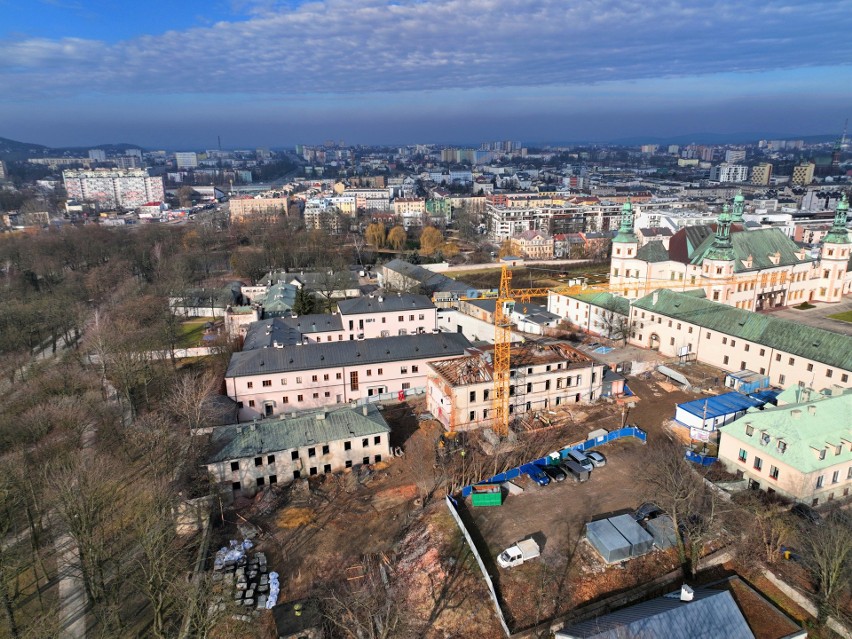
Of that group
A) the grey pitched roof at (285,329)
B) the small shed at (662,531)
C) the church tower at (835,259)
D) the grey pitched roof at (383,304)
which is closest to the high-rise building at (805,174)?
the church tower at (835,259)

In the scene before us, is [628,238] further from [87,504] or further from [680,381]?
[87,504]

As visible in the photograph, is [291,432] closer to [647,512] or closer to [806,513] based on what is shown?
[647,512]

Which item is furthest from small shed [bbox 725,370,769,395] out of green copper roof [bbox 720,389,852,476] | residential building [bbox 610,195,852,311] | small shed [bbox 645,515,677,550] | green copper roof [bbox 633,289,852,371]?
small shed [bbox 645,515,677,550]

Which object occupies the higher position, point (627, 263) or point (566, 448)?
point (627, 263)

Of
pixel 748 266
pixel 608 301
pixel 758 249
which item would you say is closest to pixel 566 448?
pixel 608 301

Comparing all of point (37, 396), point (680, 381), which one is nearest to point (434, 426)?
point (680, 381)

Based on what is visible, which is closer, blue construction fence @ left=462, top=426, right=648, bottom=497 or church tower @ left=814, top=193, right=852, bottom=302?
blue construction fence @ left=462, top=426, right=648, bottom=497

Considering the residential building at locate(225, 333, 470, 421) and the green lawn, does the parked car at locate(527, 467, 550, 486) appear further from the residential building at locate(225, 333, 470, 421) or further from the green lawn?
the green lawn
